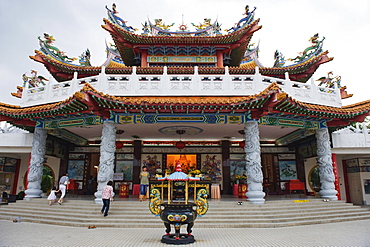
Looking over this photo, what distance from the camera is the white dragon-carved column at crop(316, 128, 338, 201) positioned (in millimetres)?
9719

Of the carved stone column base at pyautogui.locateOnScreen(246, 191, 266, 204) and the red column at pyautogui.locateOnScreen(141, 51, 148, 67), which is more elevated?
the red column at pyautogui.locateOnScreen(141, 51, 148, 67)

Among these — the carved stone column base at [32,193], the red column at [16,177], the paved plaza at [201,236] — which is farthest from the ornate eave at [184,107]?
the red column at [16,177]

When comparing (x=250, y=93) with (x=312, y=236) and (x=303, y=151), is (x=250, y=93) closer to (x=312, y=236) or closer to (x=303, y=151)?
(x=312, y=236)

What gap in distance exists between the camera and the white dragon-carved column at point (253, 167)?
28.2 ft

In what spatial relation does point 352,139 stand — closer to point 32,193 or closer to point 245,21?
point 245,21

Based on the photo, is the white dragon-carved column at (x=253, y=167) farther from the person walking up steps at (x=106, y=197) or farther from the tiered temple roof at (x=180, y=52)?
the person walking up steps at (x=106, y=197)

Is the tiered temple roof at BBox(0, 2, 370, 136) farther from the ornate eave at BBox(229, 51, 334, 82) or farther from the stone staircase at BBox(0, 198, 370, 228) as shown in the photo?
the stone staircase at BBox(0, 198, 370, 228)

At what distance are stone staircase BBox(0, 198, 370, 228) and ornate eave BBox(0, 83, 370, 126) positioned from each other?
333cm

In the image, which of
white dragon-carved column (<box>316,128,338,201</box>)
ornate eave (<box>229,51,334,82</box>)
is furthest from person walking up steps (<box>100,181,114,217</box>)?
white dragon-carved column (<box>316,128,338,201</box>)

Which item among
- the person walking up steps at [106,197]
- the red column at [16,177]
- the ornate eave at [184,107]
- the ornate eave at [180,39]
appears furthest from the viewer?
the red column at [16,177]

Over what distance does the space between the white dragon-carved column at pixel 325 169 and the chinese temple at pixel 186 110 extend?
0.04 meters

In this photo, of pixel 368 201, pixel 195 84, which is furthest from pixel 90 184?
pixel 368 201

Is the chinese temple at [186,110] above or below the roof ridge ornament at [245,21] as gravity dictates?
below

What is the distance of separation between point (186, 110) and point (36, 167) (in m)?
6.70
